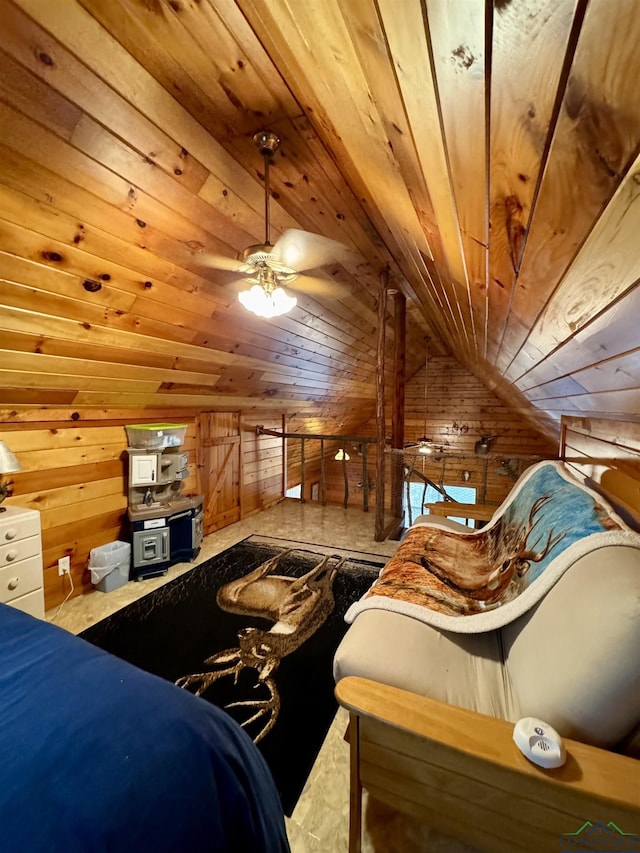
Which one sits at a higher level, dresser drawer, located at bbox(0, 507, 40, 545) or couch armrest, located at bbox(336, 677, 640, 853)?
dresser drawer, located at bbox(0, 507, 40, 545)

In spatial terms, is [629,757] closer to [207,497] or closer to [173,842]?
[173,842]

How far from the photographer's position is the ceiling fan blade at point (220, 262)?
1951 mm

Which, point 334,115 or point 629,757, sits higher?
point 334,115

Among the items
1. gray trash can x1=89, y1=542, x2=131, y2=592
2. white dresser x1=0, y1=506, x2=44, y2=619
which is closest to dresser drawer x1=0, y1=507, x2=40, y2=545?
white dresser x1=0, y1=506, x2=44, y2=619

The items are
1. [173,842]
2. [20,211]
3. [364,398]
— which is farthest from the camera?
[364,398]

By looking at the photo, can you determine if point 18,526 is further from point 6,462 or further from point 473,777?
point 473,777

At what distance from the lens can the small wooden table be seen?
2544 millimetres

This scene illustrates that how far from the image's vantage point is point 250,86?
1.29 meters

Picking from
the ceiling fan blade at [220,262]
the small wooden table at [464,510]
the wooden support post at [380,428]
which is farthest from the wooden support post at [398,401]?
the ceiling fan blade at [220,262]

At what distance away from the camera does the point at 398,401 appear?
433 centimetres

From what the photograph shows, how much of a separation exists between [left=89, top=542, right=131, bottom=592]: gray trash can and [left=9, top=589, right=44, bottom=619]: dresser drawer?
0.50 meters

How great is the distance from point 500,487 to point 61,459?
694 centimetres

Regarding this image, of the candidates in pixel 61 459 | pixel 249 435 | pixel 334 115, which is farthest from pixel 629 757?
pixel 249 435

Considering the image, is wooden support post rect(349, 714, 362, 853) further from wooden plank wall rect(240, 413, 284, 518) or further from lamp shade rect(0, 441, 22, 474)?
wooden plank wall rect(240, 413, 284, 518)
